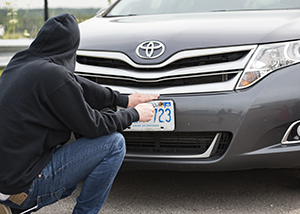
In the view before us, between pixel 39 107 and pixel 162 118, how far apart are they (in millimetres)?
741

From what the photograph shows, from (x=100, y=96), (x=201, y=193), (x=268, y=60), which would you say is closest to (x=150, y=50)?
(x=100, y=96)

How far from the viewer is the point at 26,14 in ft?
26.8

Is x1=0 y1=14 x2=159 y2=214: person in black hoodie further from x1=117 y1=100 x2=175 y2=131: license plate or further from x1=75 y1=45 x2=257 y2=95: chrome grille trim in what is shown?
x1=75 y1=45 x2=257 y2=95: chrome grille trim

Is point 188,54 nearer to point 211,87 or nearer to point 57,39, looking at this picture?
point 211,87

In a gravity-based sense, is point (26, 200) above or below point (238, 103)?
below

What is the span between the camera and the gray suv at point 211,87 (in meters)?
2.30

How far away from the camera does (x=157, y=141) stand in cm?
248

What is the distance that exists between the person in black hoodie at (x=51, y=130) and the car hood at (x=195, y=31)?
544mm

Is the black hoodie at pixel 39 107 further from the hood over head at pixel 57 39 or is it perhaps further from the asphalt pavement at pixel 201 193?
the asphalt pavement at pixel 201 193

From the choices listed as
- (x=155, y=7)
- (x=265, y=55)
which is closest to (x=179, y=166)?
(x=265, y=55)

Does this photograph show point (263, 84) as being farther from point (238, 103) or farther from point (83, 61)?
point (83, 61)

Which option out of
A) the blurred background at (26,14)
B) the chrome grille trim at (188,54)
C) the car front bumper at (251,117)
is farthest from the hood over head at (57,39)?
the blurred background at (26,14)

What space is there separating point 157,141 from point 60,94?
2.57ft

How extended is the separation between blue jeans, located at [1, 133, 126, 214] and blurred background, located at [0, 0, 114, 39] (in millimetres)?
5985
